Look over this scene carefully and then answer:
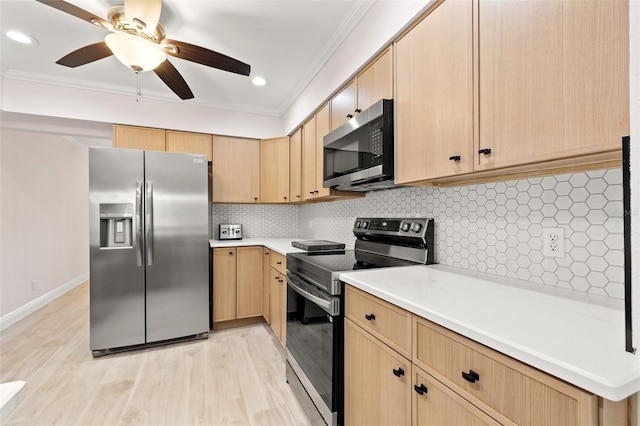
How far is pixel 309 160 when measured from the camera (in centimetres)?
278

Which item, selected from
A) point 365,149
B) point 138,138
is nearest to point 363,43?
point 365,149

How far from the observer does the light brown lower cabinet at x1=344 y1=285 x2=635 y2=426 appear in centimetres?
58

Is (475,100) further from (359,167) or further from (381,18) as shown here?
(381,18)

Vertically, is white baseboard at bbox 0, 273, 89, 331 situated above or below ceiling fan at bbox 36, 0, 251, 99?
below

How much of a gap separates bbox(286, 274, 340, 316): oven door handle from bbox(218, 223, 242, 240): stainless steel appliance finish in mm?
1681

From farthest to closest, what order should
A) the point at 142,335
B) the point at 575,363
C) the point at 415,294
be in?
the point at 142,335 < the point at 415,294 < the point at 575,363

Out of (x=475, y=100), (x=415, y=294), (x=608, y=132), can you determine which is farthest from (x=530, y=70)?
(x=415, y=294)

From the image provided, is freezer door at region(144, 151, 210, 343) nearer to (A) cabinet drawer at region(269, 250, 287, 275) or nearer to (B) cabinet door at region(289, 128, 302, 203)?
(A) cabinet drawer at region(269, 250, 287, 275)

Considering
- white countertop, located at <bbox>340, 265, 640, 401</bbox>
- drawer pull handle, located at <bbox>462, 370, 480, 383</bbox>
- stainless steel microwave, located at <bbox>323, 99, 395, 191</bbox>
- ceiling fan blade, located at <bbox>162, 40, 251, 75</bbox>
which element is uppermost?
ceiling fan blade, located at <bbox>162, 40, 251, 75</bbox>

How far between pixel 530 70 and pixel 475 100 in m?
0.21

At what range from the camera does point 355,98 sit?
197cm

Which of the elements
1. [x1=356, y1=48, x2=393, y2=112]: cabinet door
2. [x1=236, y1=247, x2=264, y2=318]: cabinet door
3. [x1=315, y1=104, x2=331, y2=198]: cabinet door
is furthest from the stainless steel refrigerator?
[x1=356, y1=48, x2=393, y2=112]: cabinet door

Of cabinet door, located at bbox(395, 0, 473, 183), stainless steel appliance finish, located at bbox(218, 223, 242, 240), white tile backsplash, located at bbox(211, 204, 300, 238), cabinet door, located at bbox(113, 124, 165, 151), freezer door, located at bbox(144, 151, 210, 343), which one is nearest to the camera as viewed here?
cabinet door, located at bbox(395, 0, 473, 183)

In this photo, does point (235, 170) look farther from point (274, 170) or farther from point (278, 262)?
point (278, 262)
